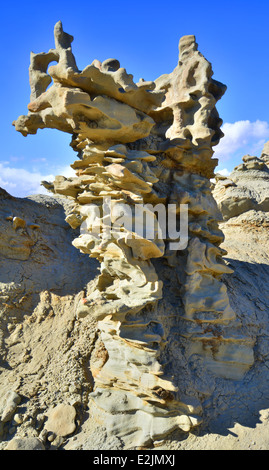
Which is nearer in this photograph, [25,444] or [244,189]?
[25,444]

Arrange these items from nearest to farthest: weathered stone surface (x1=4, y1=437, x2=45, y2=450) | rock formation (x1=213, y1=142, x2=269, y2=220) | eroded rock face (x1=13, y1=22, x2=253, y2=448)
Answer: weathered stone surface (x1=4, y1=437, x2=45, y2=450) → eroded rock face (x1=13, y1=22, x2=253, y2=448) → rock formation (x1=213, y1=142, x2=269, y2=220)

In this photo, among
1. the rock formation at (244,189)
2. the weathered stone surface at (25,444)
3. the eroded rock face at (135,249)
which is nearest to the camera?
the weathered stone surface at (25,444)

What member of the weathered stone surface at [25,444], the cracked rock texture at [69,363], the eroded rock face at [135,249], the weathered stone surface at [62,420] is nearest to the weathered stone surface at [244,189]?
the cracked rock texture at [69,363]

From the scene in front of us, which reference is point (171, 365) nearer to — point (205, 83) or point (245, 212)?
point (205, 83)

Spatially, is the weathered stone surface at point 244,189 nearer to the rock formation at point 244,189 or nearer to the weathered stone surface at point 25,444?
the rock formation at point 244,189

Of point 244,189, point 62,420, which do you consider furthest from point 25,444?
point 244,189

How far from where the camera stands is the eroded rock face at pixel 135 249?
11.9 feet

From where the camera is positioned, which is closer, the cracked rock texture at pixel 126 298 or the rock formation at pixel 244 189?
the cracked rock texture at pixel 126 298

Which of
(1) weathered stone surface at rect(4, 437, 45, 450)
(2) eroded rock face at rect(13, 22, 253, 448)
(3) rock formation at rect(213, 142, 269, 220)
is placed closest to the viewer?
(1) weathered stone surface at rect(4, 437, 45, 450)

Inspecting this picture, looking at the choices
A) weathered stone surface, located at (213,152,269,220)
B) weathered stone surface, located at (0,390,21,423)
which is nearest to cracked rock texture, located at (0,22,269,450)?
weathered stone surface, located at (0,390,21,423)

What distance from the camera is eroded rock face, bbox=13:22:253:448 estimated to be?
3.62m

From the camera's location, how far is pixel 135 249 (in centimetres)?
382

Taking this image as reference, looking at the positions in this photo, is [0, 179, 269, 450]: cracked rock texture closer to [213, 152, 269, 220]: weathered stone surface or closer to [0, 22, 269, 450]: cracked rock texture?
[0, 22, 269, 450]: cracked rock texture

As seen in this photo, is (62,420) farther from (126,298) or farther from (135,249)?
(135,249)
